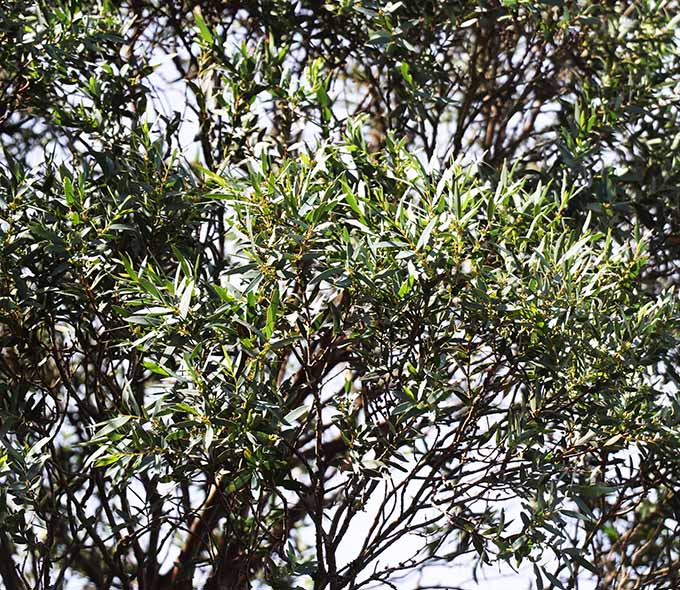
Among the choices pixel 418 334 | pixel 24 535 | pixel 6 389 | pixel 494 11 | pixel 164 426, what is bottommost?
pixel 24 535

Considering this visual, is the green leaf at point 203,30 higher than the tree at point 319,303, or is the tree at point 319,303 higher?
the green leaf at point 203,30

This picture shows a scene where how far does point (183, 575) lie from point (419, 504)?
145 cm

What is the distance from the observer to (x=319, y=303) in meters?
4.30

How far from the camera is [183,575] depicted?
4945mm

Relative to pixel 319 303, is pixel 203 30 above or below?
above

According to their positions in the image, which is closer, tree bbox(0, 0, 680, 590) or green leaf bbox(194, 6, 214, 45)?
tree bbox(0, 0, 680, 590)

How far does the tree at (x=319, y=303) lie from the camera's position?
3.64 m

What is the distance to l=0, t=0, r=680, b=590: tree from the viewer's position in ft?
11.9

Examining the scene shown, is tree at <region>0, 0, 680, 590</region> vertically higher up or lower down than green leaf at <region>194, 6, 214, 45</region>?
lower down

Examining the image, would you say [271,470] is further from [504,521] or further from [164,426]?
[504,521]

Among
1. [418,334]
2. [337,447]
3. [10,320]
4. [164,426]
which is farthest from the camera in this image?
[337,447]

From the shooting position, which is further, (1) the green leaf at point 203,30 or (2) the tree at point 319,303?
(1) the green leaf at point 203,30

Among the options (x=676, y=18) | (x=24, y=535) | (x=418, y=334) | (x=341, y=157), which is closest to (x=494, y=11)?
(x=676, y=18)

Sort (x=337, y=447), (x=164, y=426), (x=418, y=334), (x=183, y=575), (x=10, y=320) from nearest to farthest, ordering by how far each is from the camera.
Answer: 1. (x=164, y=426)
2. (x=418, y=334)
3. (x=10, y=320)
4. (x=183, y=575)
5. (x=337, y=447)
